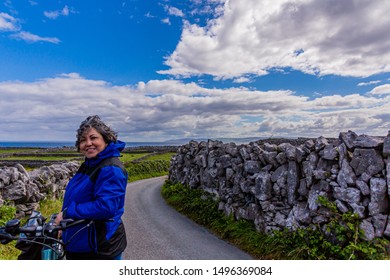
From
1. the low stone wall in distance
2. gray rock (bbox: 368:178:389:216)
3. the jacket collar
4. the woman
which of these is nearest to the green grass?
the low stone wall in distance

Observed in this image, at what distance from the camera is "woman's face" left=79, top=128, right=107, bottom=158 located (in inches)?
158

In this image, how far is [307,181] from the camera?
859 centimetres

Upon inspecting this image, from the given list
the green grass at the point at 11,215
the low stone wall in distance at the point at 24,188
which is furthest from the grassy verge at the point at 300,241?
the low stone wall in distance at the point at 24,188

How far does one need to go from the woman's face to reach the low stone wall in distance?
750 centimetres

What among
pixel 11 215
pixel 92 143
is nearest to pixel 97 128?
pixel 92 143

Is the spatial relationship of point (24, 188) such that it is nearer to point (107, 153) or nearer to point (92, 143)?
point (92, 143)

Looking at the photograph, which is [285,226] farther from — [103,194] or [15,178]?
[15,178]

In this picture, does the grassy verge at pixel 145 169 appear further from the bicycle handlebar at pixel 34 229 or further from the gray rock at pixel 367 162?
the bicycle handlebar at pixel 34 229

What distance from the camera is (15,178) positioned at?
1093 centimetres

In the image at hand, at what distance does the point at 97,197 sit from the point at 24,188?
8.98m

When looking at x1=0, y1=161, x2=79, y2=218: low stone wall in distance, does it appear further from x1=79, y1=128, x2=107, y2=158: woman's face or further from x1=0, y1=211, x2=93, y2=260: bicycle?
x1=79, y1=128, x2=107, y2=158: woman's face

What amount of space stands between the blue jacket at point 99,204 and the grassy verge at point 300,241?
548cm

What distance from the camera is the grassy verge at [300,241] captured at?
272 inches

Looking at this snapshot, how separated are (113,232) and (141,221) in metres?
9.47
